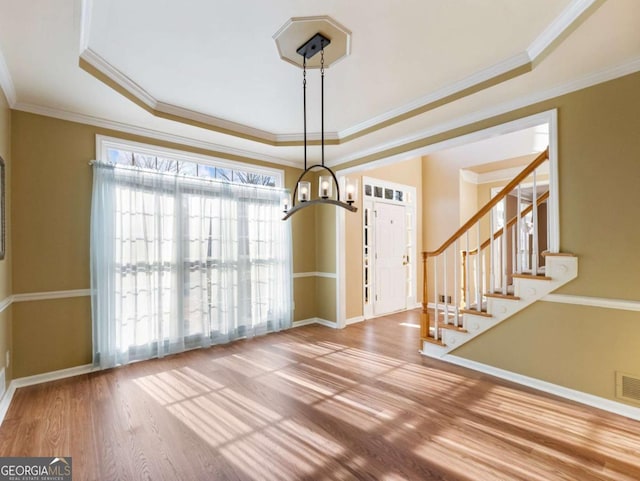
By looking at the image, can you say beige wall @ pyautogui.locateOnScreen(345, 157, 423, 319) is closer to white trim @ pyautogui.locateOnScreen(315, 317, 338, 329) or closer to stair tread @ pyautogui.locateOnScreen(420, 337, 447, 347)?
white trim @ pyautogui.locateOnScreen(315, 317, 338, 329)

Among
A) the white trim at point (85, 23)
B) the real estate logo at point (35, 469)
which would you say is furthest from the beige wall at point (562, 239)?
the real estate logo at point (35, 469)

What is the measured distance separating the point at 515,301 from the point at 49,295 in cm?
450

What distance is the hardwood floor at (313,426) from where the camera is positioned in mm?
1838

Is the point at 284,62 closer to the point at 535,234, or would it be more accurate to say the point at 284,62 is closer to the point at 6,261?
the point at 535,234

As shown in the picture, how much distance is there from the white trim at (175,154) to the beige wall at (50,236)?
8 centimetres

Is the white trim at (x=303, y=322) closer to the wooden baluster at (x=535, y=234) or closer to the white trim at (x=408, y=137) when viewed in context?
the white trim at (x=408, y=137)

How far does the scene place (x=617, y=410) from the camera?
241 centimetres

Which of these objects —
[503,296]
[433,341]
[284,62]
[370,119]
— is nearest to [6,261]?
[284,62]

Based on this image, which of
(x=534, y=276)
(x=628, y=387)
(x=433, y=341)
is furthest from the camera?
(x=433, y=341)

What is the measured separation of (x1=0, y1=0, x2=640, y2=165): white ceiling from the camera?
6.41 ft

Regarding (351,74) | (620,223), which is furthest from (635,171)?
(351,74)

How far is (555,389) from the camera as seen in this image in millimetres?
2707

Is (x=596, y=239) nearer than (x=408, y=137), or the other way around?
(x=596, y=239)

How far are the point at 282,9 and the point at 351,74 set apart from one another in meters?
0.93
